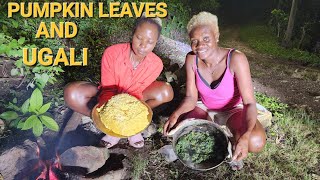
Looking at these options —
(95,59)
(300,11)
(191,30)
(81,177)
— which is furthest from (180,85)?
(300,11)

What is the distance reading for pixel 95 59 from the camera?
5121 millimetres

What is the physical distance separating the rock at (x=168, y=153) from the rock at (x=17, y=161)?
4.26 feet

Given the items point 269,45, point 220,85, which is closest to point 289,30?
point 269,45

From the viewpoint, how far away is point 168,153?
3.28m

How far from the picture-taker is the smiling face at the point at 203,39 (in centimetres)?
270

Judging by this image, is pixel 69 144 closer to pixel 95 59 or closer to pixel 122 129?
pixel 122 129

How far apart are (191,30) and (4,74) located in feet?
A: 9.09

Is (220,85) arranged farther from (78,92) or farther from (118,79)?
(78,92)

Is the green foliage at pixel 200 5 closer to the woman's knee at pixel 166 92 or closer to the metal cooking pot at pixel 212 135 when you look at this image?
the woman's knee at pixel 166 92

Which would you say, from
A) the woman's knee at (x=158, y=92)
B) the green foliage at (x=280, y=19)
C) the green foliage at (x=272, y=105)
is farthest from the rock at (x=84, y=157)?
the green foliage at (x=280, y=19)

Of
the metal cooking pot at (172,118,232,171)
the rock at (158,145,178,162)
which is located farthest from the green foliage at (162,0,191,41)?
the metal cooking pot at (172,118,232,171)

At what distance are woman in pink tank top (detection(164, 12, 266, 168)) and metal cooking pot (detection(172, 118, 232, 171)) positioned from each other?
94 millimetres

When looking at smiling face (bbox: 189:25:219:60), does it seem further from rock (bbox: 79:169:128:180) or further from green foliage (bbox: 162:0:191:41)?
green foliage (bbox: 162:0:191:41)

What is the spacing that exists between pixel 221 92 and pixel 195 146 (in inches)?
25.4
